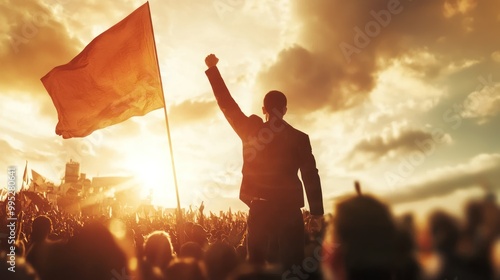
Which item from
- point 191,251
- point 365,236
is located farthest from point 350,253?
point 191,251

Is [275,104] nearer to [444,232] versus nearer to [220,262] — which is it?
[220,262]

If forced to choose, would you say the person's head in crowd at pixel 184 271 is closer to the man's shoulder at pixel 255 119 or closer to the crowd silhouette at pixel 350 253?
A: the crowd silhouette at pixel 350 253

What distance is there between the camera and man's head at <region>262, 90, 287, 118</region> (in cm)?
509

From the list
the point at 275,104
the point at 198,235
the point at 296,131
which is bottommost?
the point at 198,235

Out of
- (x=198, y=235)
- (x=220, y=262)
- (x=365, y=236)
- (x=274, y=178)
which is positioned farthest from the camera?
(x=198, y=235)

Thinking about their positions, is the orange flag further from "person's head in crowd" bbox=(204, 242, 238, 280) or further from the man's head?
"person's head in crowd" bbox=(204, 242, 238, 280)

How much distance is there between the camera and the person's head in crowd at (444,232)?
1820mm

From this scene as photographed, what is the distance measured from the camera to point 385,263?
228 centimetres

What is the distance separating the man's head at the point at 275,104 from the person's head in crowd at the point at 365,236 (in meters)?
2.82

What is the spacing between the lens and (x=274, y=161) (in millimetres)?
4879

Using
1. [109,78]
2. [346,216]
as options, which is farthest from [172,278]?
[109,78]

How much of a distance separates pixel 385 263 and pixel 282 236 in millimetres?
2534

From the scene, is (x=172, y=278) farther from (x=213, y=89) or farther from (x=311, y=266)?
(x=213, y=89)

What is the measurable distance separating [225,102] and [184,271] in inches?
90.0
